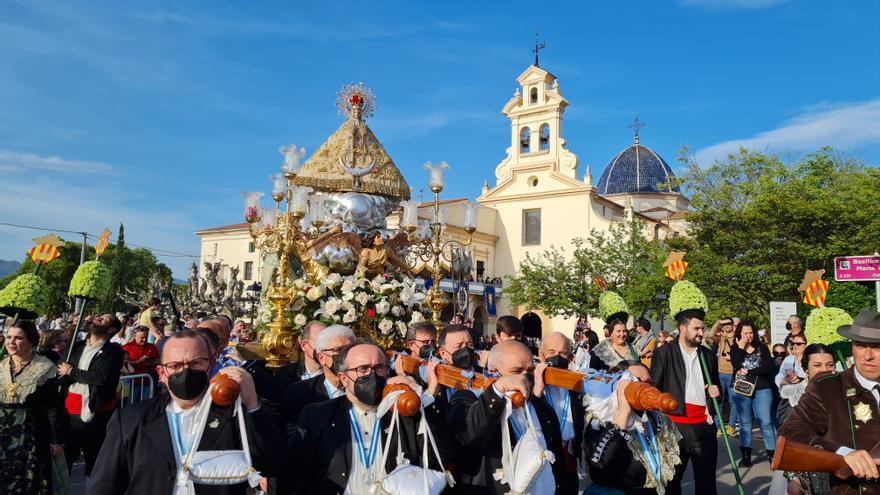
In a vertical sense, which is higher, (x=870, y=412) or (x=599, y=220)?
(x=599, y=220)

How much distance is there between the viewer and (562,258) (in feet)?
132

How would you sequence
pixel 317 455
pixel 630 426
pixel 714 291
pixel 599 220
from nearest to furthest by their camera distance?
pixel 317 455 < pixel 630 426 < pixel 714 291 < pixel 599 220

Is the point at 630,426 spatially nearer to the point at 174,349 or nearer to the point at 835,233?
the point at 174,349

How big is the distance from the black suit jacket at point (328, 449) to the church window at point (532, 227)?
4263 cm

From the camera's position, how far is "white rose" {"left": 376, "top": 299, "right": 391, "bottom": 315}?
859cm

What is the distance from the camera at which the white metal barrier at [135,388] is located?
7.04m

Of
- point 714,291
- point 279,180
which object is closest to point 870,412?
point 279,180

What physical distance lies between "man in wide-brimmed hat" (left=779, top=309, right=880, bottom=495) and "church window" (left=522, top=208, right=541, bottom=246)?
42.0 meters

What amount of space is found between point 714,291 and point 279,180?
20.4m

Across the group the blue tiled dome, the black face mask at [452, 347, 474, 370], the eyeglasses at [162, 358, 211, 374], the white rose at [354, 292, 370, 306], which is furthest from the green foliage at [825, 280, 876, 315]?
the blue tiled dome

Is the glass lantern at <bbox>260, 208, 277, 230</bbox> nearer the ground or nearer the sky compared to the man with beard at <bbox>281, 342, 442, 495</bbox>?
nearer the sky

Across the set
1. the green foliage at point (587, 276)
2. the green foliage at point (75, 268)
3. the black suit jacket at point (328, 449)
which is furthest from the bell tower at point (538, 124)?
the black suit jacket at point (328, 449)

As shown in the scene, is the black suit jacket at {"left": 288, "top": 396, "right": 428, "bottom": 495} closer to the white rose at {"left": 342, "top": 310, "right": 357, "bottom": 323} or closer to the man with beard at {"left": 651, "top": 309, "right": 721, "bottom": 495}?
the man with beard at {"left": 651, "top": 309, "right": 721, "bottom": 495}

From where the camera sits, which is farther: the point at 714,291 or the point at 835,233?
the point at 714,291
